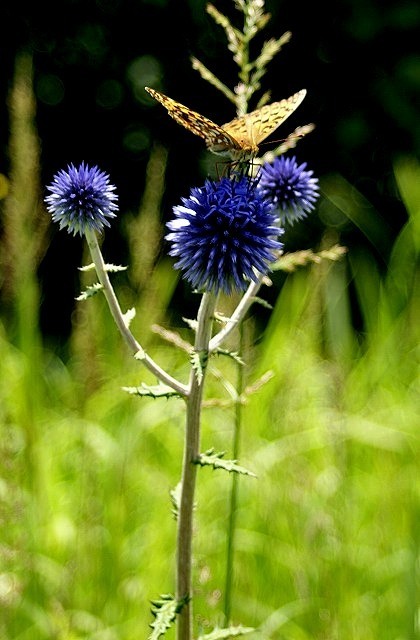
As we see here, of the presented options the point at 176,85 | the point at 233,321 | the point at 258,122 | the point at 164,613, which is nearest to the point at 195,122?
the point at 258,122

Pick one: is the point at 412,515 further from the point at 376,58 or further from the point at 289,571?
the point at 376,58

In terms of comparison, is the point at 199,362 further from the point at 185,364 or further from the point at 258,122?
the point at 185,364

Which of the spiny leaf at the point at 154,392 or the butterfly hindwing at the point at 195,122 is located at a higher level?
the butterfly hindwing at the point at 195,122

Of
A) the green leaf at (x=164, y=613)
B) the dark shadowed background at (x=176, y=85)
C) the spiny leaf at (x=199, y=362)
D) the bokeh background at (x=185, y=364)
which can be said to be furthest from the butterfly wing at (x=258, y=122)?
the dark shadowed background at (x=176, y=85)

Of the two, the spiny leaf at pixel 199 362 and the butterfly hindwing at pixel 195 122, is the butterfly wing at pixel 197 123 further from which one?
the spiny leaf at pixel 199 362

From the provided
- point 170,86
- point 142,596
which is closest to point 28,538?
point 142,596

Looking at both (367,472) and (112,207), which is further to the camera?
→ (367,472)
